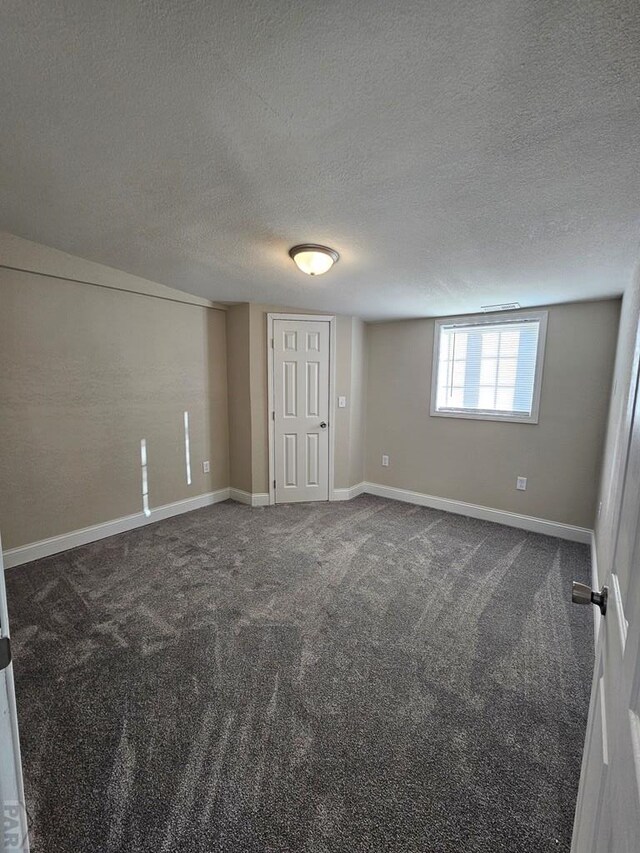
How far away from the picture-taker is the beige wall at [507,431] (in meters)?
3.00

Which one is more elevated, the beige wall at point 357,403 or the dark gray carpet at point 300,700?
the beige wall at point 357,403

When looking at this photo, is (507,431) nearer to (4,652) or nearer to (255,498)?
(255,498)

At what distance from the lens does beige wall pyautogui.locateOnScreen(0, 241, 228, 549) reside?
256 centimetres

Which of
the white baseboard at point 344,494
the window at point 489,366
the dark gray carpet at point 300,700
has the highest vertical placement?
the window at point 489,366

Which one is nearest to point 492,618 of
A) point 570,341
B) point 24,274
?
point 570,341

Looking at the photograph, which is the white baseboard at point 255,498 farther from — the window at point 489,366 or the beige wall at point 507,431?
the window at point 489,366

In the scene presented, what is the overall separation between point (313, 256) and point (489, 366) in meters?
2.27

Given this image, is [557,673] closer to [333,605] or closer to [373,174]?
[333,605]

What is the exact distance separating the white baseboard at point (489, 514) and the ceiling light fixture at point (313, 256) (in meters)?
2.77

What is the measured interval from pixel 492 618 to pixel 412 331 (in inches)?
115

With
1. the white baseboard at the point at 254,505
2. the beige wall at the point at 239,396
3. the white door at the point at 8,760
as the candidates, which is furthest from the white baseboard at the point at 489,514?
the white door at the point at 8,760

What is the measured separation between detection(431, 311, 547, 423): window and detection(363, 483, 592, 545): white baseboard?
94 centimetres

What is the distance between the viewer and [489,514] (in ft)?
11.7

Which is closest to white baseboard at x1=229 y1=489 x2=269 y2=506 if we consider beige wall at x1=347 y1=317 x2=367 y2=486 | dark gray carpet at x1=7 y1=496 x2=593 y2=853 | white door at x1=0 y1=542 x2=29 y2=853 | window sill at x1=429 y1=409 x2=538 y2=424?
beige wall at x1=347 y1=317 x2=367 y2=486
